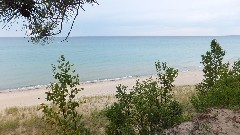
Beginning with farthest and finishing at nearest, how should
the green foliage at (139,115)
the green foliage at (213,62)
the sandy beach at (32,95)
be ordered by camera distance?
the sandy beach at (32,95)
the green foliage at (213,62)
the green foliage at (139,115)

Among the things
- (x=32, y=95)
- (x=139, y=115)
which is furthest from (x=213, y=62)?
(x=32, y=95)

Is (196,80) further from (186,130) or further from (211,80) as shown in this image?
(186,130)

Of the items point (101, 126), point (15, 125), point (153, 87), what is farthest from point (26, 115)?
point (153, 87)

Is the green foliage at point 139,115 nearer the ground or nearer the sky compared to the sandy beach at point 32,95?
nearer the sky

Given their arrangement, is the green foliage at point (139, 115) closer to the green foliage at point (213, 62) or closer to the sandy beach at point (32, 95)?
the green foliage at point (213, 62)

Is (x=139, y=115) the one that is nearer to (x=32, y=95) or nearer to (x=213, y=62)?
(x=213, y=62)

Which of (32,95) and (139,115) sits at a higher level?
(139,115)

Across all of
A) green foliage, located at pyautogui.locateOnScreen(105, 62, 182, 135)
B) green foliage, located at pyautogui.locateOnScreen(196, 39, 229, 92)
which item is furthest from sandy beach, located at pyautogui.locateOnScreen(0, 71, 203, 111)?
green foliage, located at pyautogui.locateOnScreen(105, 62, 182, 135)

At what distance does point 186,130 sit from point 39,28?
15.7ft

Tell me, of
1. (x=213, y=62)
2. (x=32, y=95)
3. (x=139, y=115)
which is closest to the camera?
(x=139, y=115)

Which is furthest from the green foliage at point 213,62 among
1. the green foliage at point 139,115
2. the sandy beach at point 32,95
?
the sandy beach at point 32,95

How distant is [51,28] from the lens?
6414mm

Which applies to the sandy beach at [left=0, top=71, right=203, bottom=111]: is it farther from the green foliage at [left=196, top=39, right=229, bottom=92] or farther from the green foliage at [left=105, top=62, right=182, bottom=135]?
the green foliage at [left=105, top=62, right=182, bottom=135]

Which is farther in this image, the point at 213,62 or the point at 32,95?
the point at 32,95
